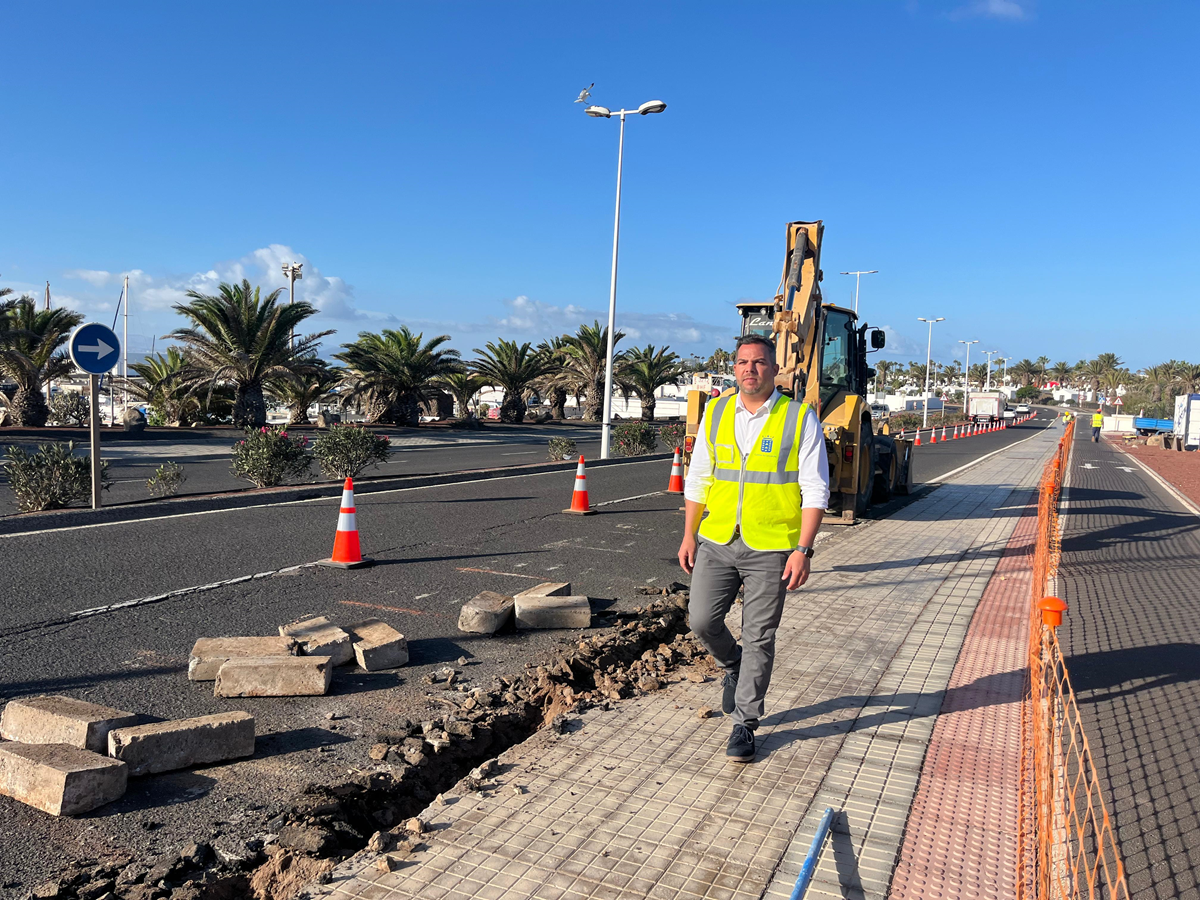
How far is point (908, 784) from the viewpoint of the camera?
12.4 feet

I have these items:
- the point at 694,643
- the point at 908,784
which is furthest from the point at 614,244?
the point at 908,784

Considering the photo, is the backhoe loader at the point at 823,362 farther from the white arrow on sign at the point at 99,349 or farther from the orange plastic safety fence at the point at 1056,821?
the white arrow on sign at the point at 99,349

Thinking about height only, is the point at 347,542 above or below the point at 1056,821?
above

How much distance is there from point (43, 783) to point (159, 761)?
17.3 inches

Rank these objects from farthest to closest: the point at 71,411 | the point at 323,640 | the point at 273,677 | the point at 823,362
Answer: the point at 71,411, the point at 823,362, the point at 323,640, the point at 273,677

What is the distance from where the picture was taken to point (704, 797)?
358 cm

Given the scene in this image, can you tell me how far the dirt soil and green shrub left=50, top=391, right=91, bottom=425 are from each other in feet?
104

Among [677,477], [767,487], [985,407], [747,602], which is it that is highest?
[985,407]

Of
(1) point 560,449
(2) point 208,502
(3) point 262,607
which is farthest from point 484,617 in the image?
(1) point 560,449

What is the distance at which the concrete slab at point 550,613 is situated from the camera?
6.20 m

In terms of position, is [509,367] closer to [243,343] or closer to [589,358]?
[589,358]

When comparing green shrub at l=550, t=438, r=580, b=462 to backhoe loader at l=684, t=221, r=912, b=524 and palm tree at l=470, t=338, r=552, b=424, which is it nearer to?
backhoe loader at l=684, t=221, r=912, b=524

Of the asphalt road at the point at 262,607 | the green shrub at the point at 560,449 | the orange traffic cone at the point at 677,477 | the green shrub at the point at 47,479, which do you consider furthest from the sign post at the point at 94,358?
the green shrub at the point at 560,449

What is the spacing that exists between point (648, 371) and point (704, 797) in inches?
1823
